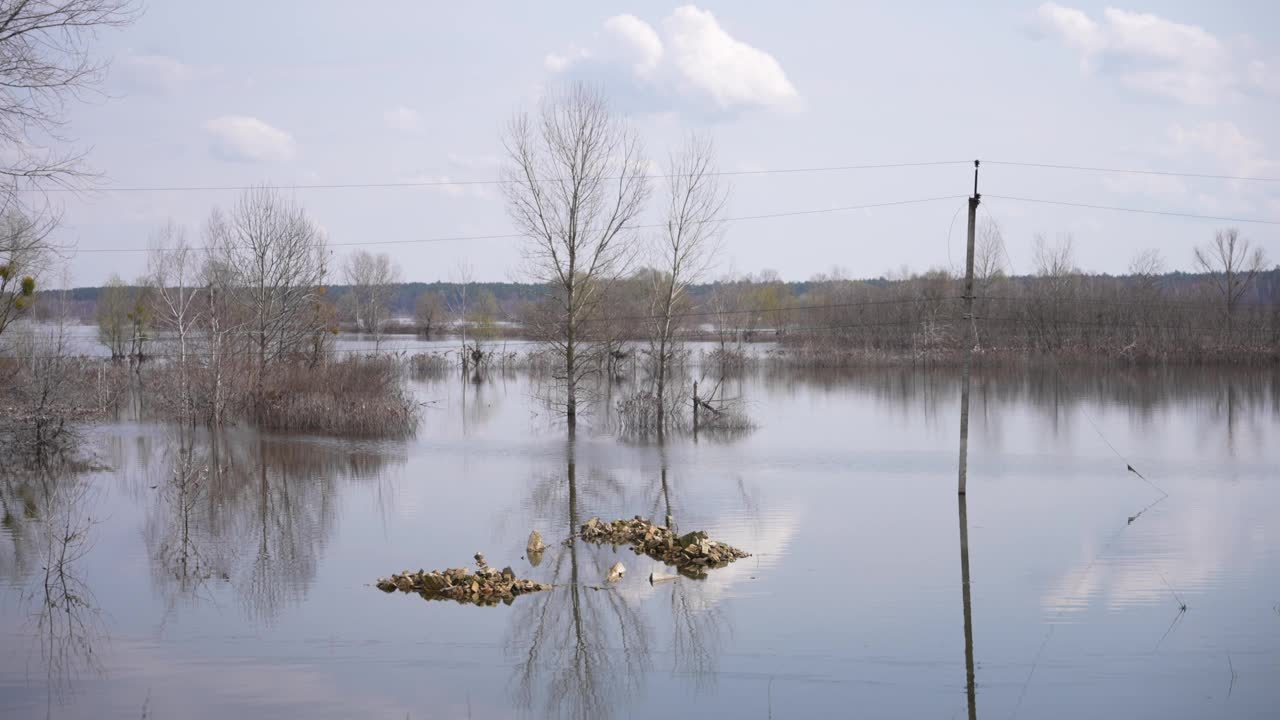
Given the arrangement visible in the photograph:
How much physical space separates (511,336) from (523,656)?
82.2 m

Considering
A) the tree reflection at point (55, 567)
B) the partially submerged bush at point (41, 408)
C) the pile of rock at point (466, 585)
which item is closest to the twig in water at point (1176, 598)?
the pile of rock at point (466, 585)

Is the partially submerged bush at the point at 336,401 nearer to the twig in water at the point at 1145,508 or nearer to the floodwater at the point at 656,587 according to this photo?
the floodwater at the point at 656,587

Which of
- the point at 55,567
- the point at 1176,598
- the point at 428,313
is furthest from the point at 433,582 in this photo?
the point at 428,313

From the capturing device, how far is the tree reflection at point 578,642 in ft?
32.8

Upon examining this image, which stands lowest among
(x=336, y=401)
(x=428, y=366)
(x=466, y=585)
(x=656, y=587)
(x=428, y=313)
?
(x=656, y=587)

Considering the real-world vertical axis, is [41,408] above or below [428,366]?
above

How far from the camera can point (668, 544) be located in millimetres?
15352

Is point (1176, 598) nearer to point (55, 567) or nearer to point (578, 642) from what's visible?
point (578, 642)

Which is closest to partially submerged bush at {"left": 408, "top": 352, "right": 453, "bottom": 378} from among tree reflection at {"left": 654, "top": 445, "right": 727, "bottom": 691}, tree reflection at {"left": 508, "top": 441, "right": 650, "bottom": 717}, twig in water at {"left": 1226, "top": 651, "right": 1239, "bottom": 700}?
tree reflection at {"left": 508, "top": 441, "right": 650, "bottom": 717}

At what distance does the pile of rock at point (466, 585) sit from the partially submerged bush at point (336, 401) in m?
17.7

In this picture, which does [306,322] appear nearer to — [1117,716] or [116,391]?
[116,391]

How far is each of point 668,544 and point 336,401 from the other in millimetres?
19103

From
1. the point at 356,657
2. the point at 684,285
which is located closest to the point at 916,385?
the point at 684,285

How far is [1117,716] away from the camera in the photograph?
9.30 metres
